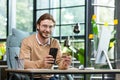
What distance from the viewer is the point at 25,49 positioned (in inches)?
113

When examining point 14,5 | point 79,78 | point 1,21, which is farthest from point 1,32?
point 79,78

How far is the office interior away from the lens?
443 cm

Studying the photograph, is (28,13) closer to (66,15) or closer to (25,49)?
(66,15)

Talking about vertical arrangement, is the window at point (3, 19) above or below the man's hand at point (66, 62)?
above

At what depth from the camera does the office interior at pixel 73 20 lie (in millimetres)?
4426

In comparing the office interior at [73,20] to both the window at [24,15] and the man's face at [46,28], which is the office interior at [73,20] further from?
the man's face at [46,28]

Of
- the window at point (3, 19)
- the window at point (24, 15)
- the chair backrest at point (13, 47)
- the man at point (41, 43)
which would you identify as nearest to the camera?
the man at point (41, 43)

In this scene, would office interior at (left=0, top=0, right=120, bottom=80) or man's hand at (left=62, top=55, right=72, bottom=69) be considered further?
office interior at (left=0, top=0, right=120, bottom=80)

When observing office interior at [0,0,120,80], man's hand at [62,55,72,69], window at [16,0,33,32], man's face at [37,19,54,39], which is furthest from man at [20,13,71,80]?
window at [16,0,33,32]

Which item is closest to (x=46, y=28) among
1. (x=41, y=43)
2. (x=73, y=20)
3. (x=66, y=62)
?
(x=41, y=43)

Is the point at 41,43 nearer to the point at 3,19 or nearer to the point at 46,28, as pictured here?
the point at 46,28

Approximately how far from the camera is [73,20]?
525 cm

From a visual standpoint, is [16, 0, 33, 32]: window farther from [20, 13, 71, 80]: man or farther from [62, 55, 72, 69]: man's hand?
[62, 55, 72, 69]: man's hand

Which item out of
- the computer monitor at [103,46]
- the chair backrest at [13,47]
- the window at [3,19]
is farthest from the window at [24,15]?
the computer monitor at [103,46]
